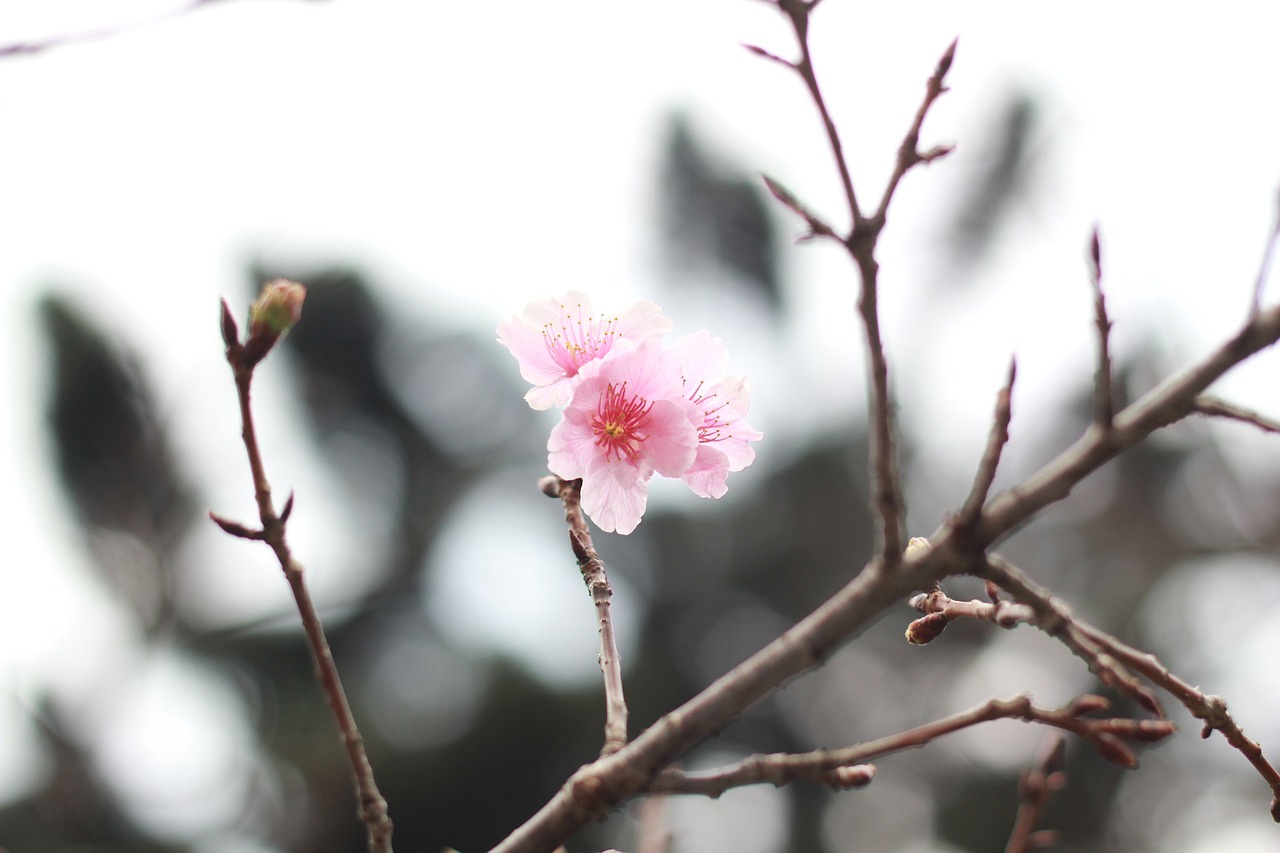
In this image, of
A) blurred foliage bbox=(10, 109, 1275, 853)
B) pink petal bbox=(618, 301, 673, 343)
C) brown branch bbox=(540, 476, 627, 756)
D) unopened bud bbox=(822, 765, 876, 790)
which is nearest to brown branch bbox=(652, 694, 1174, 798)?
unopened bud bbox=(822, 765, 876, 790)

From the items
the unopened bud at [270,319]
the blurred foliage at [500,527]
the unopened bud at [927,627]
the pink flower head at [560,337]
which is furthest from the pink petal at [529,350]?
the blurred foliage at [500,527]

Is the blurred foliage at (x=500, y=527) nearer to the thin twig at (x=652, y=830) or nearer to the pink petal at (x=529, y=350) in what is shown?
→ the thin twig at (x=652, y=830)

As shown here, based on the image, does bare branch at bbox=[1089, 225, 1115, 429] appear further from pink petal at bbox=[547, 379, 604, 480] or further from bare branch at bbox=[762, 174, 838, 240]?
pink petal at bbox=[547, 379, 604, 480]

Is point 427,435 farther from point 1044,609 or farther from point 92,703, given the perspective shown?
point 1044,609

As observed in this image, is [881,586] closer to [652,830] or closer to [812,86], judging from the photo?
[812,86]

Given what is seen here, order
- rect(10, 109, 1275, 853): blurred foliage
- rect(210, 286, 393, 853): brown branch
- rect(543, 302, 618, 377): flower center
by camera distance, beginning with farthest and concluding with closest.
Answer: rect(10, 109, 1275, 853): blurred foliage < rect(543, 302, 618, 377): flower center < rect(210, 286, 393, 853): brown branch

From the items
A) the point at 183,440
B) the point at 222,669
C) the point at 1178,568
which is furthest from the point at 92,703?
the point at 1178,568

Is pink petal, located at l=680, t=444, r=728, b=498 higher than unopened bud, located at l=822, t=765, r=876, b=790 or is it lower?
higher
